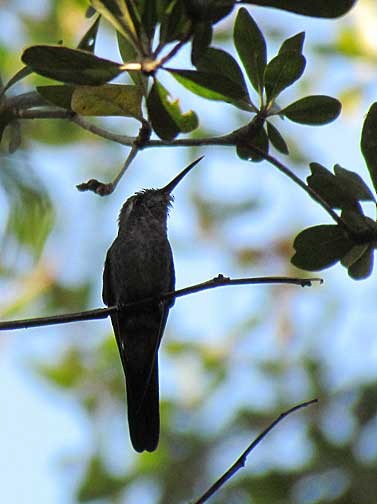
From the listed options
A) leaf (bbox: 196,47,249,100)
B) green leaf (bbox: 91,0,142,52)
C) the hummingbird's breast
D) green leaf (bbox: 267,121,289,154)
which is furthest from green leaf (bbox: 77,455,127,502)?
green leaf (bbox: 91,0,142,52)

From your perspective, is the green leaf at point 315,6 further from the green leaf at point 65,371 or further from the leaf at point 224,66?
the green leaf at point 65,371

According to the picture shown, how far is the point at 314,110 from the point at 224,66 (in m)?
Answer: 0.28

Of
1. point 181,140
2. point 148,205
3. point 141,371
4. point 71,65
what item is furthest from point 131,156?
point 148,205

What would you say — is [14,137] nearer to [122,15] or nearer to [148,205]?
[122,15]

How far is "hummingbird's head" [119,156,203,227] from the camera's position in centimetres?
500

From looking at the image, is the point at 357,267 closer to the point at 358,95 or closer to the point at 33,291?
the point at 33,291

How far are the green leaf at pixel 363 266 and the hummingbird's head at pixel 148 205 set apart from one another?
8.06 feet

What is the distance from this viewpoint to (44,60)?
217 centimetres

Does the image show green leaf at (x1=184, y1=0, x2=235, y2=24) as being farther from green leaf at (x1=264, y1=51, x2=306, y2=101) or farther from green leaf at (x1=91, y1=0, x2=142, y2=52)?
green leaf at (x1=264, y1=51, x2=306, y2=101)

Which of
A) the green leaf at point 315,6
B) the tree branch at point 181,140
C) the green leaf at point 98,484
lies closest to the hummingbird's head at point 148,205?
the green leaf at point 98,484

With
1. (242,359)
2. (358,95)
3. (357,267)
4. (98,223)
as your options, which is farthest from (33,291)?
(357,267)

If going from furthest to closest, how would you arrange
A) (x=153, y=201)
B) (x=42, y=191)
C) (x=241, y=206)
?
→ (x=241, y=206), (x=153, y=201), (x=42, y=191)

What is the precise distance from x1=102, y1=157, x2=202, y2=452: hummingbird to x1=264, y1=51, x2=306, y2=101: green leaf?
1831mm

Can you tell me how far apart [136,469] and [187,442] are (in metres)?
0.34
